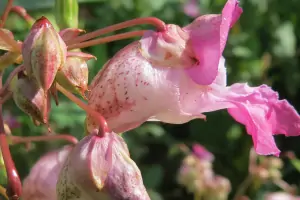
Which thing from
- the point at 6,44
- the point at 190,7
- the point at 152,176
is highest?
the point at 6,44

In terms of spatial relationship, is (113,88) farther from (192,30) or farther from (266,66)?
(266,66)

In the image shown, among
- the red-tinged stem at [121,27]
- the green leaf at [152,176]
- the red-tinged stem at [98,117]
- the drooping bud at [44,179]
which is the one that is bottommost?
the green leaf at [152,176]

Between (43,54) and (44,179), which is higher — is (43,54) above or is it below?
above

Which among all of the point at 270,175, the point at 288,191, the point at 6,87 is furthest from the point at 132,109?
the point at 288,191

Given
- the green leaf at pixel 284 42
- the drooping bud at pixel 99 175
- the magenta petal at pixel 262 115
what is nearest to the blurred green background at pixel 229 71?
the green leaf at pixel 284 42

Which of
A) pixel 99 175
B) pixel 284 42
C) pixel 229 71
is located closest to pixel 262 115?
pixel 99 175

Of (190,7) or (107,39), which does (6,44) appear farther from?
(190,7)

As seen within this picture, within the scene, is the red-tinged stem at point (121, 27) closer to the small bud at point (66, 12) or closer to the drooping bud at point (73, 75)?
the drooping bud at point (73, 75)
